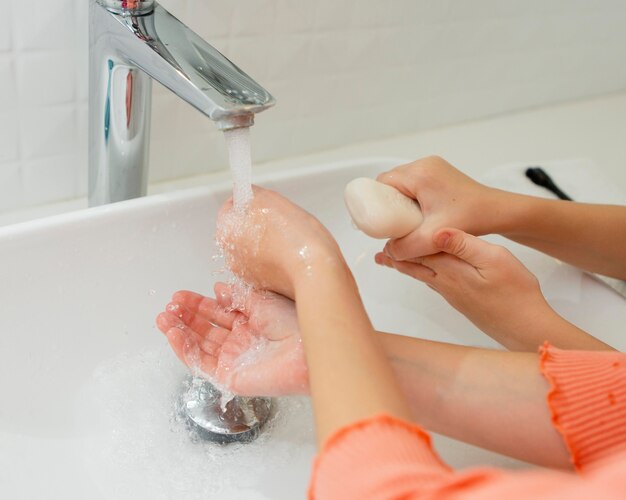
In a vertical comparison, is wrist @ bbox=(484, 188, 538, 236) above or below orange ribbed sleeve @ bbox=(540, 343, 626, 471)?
above

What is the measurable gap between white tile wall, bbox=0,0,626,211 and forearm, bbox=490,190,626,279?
28 centimetres

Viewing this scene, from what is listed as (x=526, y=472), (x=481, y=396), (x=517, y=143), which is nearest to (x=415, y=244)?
(x=481, y=396)

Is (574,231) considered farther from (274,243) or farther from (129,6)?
(129,6)

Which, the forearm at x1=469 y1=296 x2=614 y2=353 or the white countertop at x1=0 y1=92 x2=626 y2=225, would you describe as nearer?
the forearm at x1=469 y1=296 x2=614 y2=353

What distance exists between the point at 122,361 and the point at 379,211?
27cm

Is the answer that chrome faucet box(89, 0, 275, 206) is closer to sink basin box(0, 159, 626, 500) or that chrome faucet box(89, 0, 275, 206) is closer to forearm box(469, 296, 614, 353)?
sink basin box(0, 159, 626, 500)

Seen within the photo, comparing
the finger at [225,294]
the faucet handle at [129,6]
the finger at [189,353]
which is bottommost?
the finger at [189,353]

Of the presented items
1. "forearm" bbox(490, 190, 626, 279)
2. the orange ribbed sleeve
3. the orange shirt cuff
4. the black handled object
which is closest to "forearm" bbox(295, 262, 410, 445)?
the orange shirt cuff

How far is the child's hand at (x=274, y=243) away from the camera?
1.84ft

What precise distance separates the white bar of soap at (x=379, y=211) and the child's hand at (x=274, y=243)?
46 millimetres

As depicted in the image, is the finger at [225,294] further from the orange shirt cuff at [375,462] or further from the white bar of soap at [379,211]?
the orange shirt cuff at [375,462]

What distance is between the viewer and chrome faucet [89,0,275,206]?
54 centimetres

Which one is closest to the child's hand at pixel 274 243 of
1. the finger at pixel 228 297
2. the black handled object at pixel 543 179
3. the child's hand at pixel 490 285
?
the finger at pixel 228 297

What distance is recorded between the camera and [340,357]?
47cm
